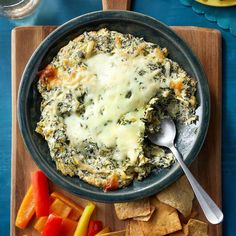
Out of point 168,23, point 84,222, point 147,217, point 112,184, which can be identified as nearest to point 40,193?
point 84,222

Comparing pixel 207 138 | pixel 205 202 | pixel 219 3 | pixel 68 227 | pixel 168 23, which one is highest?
pixel 219 3

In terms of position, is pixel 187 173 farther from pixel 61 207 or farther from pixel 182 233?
pixel 61 207

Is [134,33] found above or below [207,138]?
above

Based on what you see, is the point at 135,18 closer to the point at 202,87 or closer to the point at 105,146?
the point at 202,87

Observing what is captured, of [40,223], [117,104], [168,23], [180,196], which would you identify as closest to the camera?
[117,104]

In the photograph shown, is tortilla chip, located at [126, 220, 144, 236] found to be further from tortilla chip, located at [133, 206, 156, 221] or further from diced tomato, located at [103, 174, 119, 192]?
diced tomato, located at [103, 174, 119, 192]

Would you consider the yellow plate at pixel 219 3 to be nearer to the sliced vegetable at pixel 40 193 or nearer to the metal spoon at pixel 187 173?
the metal spoon at pixel 187 173

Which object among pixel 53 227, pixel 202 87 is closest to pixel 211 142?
pixel 202 87
